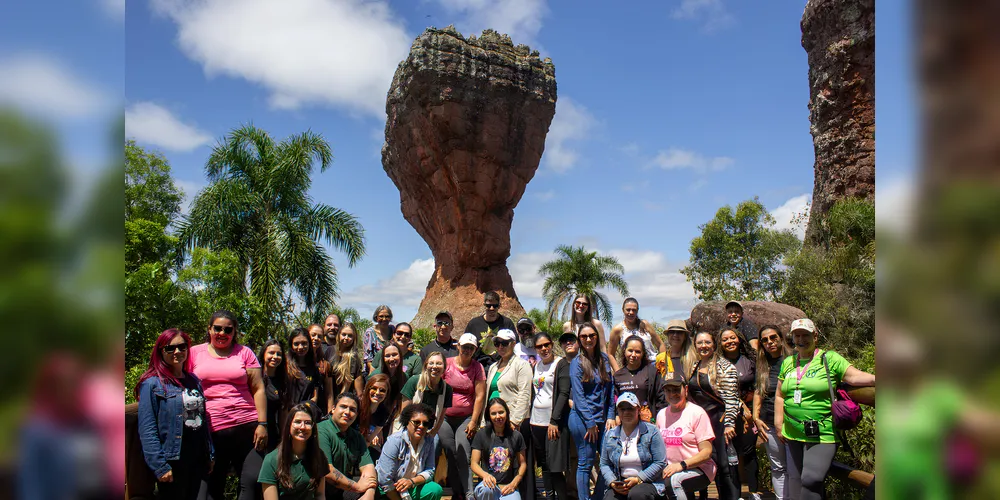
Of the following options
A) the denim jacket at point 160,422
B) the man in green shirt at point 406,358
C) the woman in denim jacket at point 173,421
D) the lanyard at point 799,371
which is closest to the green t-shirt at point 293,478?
the woman in denim jacket at point 173,421

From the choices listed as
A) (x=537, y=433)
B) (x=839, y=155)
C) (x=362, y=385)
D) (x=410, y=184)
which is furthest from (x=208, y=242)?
(x=839, y=155)

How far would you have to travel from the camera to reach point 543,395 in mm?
5871

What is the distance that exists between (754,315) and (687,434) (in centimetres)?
844

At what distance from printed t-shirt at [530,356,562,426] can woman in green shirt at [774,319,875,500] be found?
2047mm

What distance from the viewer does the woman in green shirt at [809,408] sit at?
14.5ft

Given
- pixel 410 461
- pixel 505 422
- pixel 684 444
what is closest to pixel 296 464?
pixel 410 461

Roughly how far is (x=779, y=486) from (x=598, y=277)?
20.0 m

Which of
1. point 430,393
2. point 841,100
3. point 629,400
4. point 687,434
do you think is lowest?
point 687,434

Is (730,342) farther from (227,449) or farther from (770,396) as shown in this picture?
(227,449)

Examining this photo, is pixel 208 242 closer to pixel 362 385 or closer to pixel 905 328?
pixel 362 385

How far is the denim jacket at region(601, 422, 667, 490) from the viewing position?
15.9 feet

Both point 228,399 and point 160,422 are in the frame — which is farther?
point 228,399

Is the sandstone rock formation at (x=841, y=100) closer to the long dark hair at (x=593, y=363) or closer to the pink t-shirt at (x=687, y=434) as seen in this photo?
the long dark hair at (x=593, y=363)

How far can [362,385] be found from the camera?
19.1 feet
